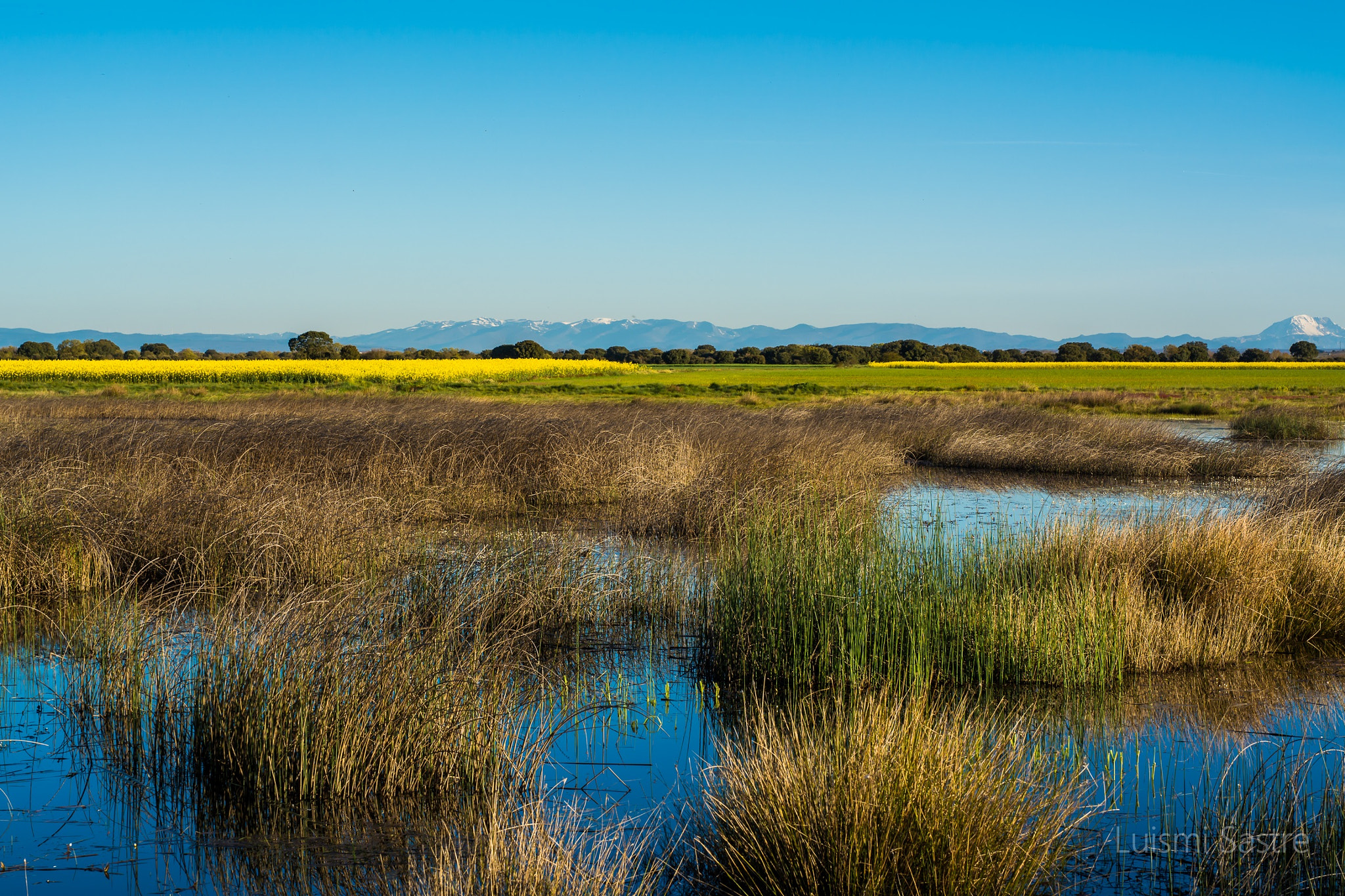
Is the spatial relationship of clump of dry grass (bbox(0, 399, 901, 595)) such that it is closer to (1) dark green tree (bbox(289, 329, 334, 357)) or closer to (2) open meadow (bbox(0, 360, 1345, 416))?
(2) open meadow (bbox(0, 360, 1345, 416))

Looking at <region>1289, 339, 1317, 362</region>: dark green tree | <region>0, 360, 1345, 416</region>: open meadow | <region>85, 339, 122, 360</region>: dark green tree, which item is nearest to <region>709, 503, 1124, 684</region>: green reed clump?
<region>0, 360, 1345, 416</region>: open meadow

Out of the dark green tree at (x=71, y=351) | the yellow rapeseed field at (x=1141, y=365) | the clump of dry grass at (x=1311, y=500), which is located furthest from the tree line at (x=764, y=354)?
the clump of dry grass at (x=1311, y=500)

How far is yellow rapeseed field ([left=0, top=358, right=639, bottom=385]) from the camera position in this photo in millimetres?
50688

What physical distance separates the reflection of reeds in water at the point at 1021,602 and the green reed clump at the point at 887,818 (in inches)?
80.3

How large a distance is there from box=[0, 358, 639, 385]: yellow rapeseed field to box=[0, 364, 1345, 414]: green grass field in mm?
2134

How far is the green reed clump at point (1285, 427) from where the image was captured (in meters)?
26.7

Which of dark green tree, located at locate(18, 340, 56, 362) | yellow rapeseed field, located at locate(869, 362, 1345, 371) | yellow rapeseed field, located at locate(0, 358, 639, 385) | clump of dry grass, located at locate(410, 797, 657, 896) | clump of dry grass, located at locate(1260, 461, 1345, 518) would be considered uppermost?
dark green tree, located at locate(18, 340, 56, 362)

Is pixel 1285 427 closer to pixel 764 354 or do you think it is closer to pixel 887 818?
pixel 887 818

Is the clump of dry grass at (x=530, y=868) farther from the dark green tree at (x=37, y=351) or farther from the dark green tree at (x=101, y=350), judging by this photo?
the dark green tree at (x=37, y=351)

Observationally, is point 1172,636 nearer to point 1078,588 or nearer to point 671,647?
point 1078,588

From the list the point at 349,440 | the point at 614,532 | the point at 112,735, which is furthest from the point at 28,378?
the point at 112,735

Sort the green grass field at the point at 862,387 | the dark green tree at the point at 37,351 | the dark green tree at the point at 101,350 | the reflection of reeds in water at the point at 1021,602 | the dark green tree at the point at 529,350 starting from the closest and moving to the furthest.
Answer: the reflection of reeds in water at the point at 1021,602 < the green grass field at the point at 862,387 < the dark green tree at the point at 37,351 < the dark green tree at the point at 101,350 < the dark green tree at the point at 529,350

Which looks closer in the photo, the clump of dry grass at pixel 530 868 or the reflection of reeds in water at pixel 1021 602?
the clump of dry grass at pixel 530 868

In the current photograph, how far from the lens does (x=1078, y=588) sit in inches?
284
